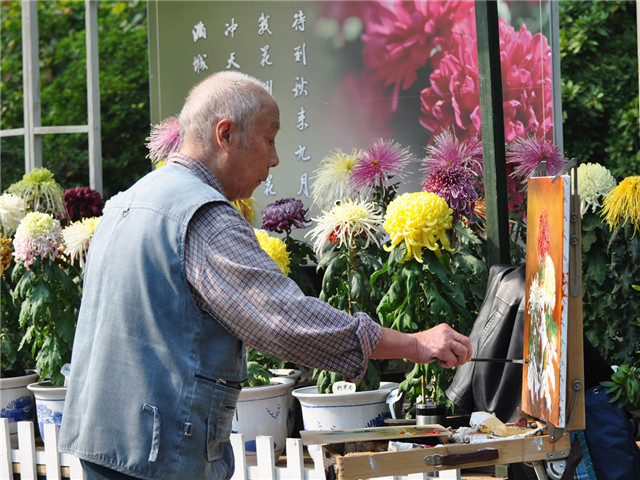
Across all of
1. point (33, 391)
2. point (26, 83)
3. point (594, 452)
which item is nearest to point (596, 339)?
point (594, 452)

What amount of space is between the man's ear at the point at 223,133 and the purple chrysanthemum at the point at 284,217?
211cm

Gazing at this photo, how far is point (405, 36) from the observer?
15.7ft

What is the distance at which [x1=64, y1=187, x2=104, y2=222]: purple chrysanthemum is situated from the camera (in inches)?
187

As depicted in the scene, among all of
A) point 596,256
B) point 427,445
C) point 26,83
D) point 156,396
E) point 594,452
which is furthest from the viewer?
point 26,83

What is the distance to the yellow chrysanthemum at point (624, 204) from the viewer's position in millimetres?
3396

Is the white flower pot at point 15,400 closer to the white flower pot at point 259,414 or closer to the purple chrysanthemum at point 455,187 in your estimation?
the white flower pot at point 259,414

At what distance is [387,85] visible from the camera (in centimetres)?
481

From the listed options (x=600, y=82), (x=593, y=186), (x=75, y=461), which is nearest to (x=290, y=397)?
(x=75, y=461)

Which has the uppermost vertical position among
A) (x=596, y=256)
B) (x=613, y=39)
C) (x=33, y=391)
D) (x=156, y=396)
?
(x=613, y=39)

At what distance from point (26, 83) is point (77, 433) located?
12.1 feet

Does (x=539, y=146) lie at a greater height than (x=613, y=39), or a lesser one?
lesser

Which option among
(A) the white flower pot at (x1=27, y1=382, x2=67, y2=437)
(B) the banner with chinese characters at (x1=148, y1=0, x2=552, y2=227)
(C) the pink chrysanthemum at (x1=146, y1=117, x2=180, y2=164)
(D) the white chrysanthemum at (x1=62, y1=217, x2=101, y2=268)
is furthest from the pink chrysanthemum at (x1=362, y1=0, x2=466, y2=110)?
(A) the white flower pot at (x1=27, y1=382, x2=67, y2=437)

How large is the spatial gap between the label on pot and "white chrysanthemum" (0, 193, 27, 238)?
6.55 ft

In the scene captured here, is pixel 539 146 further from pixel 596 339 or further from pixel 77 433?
pixel 77 433
